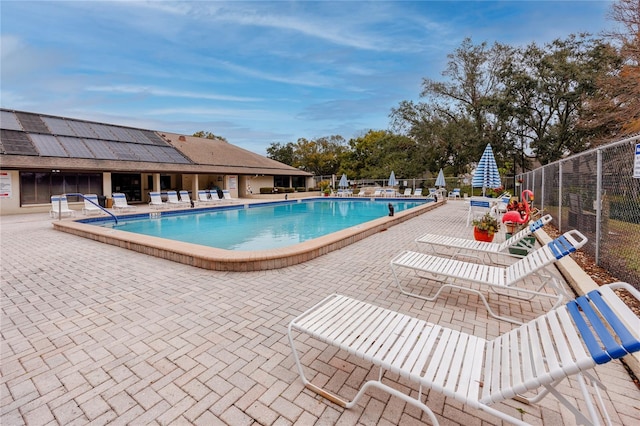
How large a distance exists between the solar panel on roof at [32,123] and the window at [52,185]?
12.0ft

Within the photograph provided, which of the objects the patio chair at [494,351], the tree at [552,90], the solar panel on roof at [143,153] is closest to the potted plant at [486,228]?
the patio chair at [494,351]

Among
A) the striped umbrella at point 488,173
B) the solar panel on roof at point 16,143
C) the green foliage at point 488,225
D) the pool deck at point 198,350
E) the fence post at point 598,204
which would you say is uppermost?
the solar panel on roof at point 16,143

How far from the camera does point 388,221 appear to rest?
9.38m

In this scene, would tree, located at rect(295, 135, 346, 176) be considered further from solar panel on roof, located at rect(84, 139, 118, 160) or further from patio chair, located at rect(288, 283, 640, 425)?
patio chair, located at rect(288, 283, 640, 425)

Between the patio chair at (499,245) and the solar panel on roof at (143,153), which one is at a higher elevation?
the solar panel on roof at (143,153)

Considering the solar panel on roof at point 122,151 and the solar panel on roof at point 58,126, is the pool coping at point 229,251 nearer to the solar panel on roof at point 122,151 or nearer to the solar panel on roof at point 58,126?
the solar panel on roof at point 122,151

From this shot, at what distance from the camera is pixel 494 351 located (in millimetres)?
1922

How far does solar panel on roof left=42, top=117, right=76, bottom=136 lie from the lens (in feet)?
59.7

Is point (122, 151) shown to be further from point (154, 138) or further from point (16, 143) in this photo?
point (16, 143)

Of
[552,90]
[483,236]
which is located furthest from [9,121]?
[552,90]

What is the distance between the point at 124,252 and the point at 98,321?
3.64 m

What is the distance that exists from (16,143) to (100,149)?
3745 millimetres

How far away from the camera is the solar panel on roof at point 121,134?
21.1 metres

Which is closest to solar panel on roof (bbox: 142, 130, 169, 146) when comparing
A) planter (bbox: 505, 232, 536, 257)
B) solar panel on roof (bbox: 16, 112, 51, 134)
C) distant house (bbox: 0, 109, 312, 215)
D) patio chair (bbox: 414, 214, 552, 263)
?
distant house (bbox: 0, 109, 312, 215)
